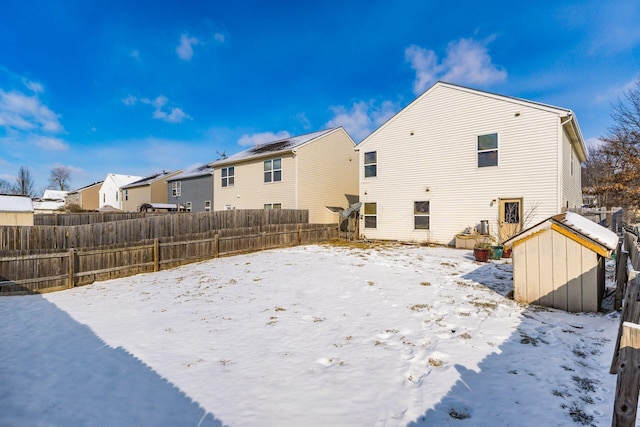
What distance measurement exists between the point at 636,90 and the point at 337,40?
15954 mm

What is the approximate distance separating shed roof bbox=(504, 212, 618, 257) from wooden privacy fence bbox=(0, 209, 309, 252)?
1058 cm

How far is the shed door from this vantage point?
1239 centimetres

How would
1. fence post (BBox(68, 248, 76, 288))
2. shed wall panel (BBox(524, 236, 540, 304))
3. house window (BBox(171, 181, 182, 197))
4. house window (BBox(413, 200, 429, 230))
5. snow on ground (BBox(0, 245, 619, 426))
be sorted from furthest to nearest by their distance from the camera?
house window (BBox(171, 181, 182, 197)) < house window (BBox(413, 200, 429, 230)) < fence post (BBox(68, 248, 76, 288)) < shed wall panel (BBox(524, 236, 540, 304)) < snow on ground (BBox(0, 245, 619, 426))

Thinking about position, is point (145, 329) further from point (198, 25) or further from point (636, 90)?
point (636, 90)

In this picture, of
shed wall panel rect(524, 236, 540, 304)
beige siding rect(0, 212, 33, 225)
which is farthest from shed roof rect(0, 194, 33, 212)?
shed wall panel rect(524, 236, 540, 304)

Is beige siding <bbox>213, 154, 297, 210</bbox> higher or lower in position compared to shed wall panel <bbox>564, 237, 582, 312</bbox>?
higher

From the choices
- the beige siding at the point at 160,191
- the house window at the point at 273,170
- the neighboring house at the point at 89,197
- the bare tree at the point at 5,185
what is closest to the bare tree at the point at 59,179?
the bare tree at the point at 5,185

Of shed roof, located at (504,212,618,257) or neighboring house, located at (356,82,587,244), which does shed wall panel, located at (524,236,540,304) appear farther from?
neighboring house, located at (356,82,587,244)

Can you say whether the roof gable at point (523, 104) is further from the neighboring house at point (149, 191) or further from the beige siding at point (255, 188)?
the neighboring house at point (149, 191)

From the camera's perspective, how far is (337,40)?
16.1 metres

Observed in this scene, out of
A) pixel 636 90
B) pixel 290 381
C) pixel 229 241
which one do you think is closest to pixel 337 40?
pixel 229 241

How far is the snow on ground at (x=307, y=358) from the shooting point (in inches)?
119

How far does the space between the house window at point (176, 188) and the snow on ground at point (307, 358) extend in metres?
23.0

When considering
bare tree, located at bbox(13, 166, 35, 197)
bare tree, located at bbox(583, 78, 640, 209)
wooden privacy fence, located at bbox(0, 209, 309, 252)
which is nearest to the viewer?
wooden privacy fence, located at bbox(0, 209, 309, 252)
